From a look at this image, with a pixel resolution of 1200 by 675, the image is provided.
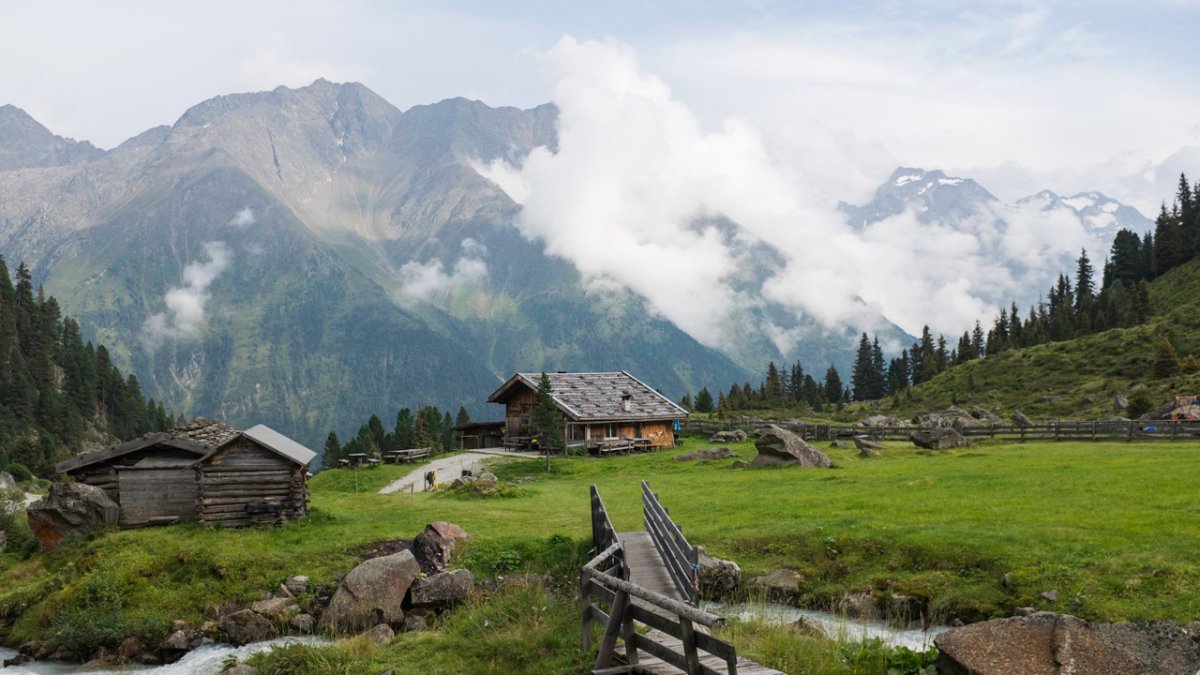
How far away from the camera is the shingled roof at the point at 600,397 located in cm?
7188

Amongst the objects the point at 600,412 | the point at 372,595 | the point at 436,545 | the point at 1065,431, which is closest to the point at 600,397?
the point at 600,412

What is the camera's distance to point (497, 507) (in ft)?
128

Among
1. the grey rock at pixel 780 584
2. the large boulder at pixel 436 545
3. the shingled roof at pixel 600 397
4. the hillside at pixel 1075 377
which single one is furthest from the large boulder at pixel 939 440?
the large boulder at pixel 436 545

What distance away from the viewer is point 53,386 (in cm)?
14250

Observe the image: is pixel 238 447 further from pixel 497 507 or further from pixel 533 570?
pixel 533 570

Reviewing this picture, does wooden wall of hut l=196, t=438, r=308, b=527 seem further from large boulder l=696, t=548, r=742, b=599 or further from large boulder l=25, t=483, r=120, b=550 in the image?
large boulder l=696, t=548, r=742, b=599

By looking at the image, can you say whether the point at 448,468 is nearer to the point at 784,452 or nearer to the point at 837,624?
the point at 784,452

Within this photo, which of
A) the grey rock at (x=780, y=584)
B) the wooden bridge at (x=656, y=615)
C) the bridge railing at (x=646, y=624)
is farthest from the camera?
the grey rock at (x=780, y=584)

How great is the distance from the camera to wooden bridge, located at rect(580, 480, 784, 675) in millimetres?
14391

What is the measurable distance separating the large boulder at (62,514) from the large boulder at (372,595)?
1603cm

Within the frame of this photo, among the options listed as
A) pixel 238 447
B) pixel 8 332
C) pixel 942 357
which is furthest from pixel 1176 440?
pixel 8 332

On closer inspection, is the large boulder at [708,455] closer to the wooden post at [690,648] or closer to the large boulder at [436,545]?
the large boulder at [436,545]

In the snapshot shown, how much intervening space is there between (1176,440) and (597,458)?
1490 inches

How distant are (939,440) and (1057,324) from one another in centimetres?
9204
